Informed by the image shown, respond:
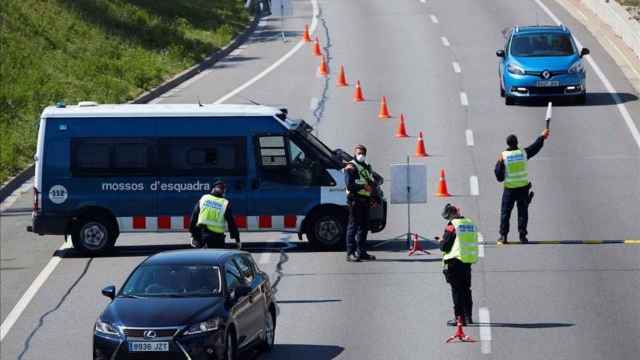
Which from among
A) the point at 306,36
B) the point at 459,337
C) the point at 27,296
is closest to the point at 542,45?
the point at 306,36

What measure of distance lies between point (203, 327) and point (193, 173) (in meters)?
9.01

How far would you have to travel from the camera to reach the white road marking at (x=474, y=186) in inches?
1244

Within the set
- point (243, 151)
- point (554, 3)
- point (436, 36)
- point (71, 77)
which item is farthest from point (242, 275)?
point (554, 3)

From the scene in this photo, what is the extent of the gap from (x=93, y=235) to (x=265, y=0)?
34.9m

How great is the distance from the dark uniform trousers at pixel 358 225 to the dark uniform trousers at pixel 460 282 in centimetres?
441

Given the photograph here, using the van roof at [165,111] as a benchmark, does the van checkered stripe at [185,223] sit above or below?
below

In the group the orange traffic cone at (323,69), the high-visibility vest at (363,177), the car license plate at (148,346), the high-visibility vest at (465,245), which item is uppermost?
the orange traffic cone at (323,69)

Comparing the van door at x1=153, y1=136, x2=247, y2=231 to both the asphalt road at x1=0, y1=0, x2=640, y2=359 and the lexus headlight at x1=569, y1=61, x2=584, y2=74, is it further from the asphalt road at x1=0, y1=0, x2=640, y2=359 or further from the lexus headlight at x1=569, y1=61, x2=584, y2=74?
the lexus headlight at x1=569, y1=61, x2=584, y2=74

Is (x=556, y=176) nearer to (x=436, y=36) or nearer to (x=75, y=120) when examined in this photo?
(x=75, y=120)

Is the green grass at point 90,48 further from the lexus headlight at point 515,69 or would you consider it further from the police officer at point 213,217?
the police officer at point 213,217

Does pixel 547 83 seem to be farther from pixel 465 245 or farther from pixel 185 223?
pixel 465 245

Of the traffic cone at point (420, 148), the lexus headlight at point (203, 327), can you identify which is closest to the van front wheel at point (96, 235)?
the lexus headlight at point (203, 327)

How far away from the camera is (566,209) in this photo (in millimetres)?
30047

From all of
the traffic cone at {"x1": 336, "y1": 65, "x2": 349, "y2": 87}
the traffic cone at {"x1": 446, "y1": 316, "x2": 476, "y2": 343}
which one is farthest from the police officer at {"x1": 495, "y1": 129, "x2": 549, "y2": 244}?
the traffic cone at {"x1": 336, "y1": 65, "x2": 349, "y2": 87}
